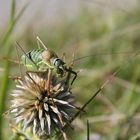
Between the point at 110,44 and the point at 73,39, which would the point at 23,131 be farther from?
the point at 73,39

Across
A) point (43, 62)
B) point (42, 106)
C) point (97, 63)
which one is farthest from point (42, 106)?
point (97, 63)

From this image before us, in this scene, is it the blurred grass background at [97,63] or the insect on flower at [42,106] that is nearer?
the insect on flower at [42,106]

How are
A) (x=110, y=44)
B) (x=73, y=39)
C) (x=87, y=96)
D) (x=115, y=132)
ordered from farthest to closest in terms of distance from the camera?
1. (x=73, y=39)
2. (x=110, y=44)
3. (x=87, y=96)
4. (x=115, y=132)

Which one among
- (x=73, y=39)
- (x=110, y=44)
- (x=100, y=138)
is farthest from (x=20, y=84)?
(x=73, y=39)

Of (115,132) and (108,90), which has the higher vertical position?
(108,90)

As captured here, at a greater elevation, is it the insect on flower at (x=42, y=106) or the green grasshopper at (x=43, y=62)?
the green grasshopper at (x=43, y=62)

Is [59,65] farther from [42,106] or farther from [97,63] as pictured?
[97,63]
